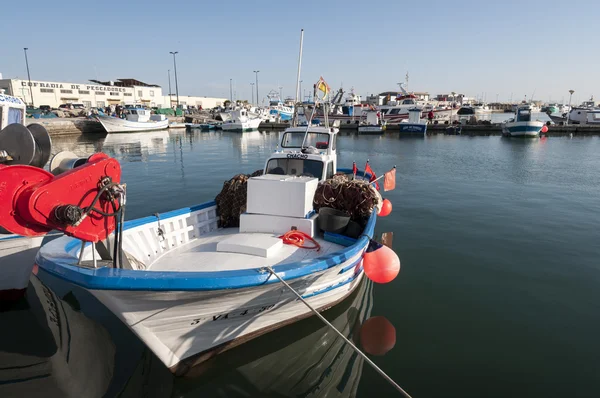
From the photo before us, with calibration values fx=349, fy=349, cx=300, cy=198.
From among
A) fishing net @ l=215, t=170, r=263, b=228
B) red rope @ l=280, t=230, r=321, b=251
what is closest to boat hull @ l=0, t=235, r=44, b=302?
fishing net @ l=215, t=170, r=263, b=228

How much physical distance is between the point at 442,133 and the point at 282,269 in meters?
49.7

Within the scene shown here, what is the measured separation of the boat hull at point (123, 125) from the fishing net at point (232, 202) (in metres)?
44.8

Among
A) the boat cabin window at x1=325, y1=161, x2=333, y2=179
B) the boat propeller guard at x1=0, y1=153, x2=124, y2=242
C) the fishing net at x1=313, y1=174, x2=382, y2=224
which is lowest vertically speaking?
the fishing net at x1=313, y1=174, x2=382, y2=224

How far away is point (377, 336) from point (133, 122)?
49.7 meters

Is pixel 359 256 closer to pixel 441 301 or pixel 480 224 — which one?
pixel 441 301

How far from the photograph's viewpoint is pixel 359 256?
602 centimetres

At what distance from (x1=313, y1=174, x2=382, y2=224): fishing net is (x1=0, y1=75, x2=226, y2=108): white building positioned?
238ft

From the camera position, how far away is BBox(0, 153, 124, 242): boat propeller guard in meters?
3.14

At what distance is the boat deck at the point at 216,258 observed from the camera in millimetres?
5441

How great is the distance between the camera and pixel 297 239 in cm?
616

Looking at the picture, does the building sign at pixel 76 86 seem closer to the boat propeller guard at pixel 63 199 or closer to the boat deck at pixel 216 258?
the boat deck at pixel 216 258

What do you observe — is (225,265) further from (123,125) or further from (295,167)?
(123,125)

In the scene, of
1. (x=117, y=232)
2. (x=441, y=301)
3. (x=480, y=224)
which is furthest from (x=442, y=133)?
(x=117, y=232)

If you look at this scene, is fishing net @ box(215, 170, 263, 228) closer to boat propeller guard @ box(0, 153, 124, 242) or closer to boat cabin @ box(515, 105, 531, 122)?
boat propeller guard @ box(0, 153, 124, 242)
